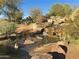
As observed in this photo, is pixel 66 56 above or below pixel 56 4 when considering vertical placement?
below

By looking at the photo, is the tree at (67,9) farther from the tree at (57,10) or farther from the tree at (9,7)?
the tree at (9,7)

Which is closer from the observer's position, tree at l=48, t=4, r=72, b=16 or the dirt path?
the dirt path

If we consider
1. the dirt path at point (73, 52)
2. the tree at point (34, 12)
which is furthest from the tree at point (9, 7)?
the dirt path at point (73, 52)

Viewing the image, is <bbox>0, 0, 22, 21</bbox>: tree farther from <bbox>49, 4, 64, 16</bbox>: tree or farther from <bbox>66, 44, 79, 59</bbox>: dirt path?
<bbox>66, 44, 79, 59</bbox>: dirt path

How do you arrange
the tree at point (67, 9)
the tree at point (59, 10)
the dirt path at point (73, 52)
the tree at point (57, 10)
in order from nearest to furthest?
1. the dirt path at point (73, 52)
2. the tree at point (67, 9)
3. the tree at point (59, 10)
4. the tree at point (57, 10)

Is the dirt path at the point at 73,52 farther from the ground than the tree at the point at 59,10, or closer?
closer

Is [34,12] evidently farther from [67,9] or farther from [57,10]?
[67,9]

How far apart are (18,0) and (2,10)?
6.75m

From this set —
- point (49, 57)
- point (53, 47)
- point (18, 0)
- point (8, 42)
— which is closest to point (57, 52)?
point (53, 47)

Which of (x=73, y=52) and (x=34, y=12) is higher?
(x=34, y=12)

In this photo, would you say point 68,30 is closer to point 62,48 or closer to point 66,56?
point 62,48

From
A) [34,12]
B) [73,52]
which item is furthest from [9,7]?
[73,52]

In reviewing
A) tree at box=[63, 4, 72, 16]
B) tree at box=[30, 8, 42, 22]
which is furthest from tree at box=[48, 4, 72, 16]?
tree at box=[30, 8, 42, 22]

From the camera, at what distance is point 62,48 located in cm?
2286
